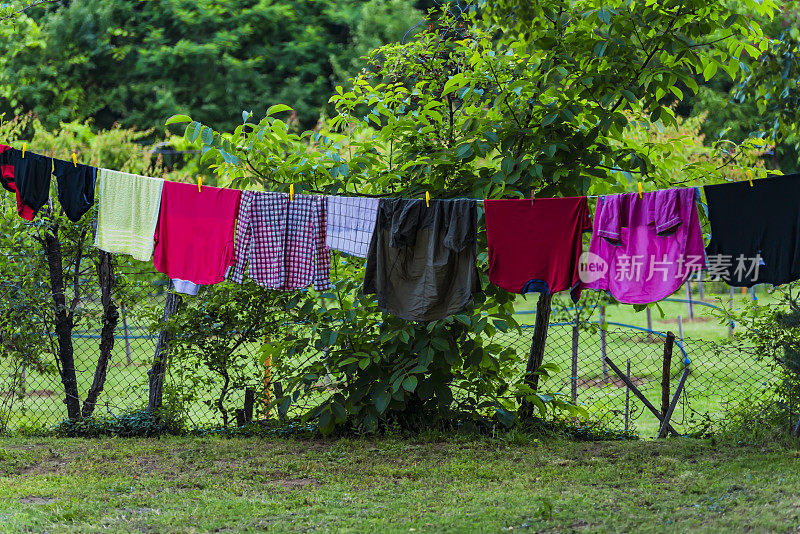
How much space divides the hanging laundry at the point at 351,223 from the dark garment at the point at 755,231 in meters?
1.92

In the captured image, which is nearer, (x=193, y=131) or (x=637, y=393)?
(x=193, y=131)

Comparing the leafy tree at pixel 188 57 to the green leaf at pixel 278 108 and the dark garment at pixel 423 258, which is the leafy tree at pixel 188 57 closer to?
the green leaf at pixel 278 108

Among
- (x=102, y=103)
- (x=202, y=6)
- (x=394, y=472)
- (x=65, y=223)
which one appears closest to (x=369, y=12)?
(x=202, y=6)

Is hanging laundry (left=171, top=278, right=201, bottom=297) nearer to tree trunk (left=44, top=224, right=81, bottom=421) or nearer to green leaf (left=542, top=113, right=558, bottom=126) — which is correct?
tree trunk (left=44, top=224, right=81, bottom=421)

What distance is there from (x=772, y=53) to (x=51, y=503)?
490cm

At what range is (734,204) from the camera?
12.9 ft

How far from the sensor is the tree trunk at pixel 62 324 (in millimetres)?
5715

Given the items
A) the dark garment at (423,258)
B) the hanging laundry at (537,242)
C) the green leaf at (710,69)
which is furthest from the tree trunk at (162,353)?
the green leaf at (710,69)

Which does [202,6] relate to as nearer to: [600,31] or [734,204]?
[600,31]

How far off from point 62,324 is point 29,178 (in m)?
1.20

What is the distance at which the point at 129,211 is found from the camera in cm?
507

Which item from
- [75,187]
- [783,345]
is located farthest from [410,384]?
[75,187]

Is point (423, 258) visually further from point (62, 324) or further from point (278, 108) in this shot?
point (62, 324)

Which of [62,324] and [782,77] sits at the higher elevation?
[782,77]
